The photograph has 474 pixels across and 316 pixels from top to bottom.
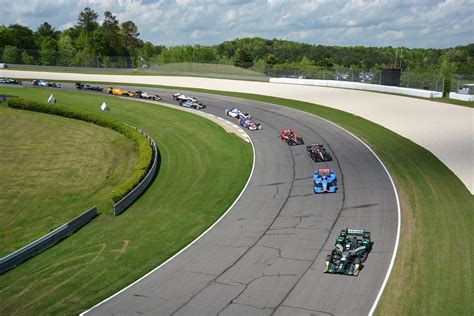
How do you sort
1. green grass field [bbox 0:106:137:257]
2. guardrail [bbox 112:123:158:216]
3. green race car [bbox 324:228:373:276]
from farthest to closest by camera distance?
green grass field [bbox 0:106:137:257] → guardrail [bbox 112:123:158:216] → green race car [bbox 324:228:373:276]

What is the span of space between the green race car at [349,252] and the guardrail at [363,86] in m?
48.5

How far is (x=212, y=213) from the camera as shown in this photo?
2723 centimetres

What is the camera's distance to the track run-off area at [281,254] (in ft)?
57.3

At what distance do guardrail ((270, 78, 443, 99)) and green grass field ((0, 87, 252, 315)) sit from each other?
34.0 m

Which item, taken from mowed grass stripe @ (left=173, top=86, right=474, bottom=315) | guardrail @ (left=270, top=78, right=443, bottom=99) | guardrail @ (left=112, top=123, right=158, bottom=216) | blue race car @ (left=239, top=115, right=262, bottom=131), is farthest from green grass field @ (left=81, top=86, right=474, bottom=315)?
guardrail @ (left=270, top=78, right=443, bottom=99)

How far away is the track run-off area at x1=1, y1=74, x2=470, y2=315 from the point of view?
57.3ft

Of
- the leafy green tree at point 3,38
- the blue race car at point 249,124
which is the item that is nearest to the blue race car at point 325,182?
the blue race car at point 249,124

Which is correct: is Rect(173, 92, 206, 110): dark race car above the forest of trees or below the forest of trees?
below

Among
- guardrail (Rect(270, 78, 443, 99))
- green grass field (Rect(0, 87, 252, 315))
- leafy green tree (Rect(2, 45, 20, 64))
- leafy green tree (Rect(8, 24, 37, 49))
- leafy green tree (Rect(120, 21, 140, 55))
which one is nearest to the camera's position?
green grass field (Rect(0, 87, 252, 315))

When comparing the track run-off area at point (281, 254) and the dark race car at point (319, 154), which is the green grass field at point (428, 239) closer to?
the track run-off area at point (281, 254)

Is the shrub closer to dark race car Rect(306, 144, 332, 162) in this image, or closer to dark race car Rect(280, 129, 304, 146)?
dark race car Rect(280, 129, 304, 146)

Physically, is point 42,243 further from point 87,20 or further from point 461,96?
point 87,20

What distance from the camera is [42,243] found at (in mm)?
24094

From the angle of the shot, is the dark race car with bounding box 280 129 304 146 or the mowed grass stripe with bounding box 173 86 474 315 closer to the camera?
the mowed grass stripe with bounding box 173 86 474 315
